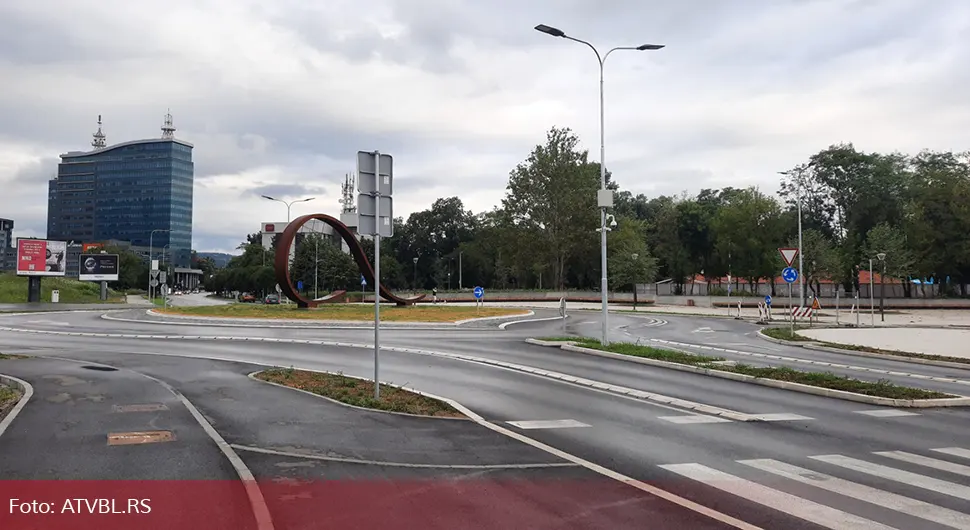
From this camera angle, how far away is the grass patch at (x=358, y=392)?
34.5 feet

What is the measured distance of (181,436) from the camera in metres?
8.35

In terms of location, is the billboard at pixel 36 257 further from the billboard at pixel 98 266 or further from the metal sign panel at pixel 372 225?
the metal sign panel at pixel 372 225

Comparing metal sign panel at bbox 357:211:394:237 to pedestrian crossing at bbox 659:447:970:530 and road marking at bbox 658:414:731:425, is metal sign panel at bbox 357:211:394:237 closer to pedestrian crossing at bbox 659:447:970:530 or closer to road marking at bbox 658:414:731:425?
road marking at bbox 658:414:731:425

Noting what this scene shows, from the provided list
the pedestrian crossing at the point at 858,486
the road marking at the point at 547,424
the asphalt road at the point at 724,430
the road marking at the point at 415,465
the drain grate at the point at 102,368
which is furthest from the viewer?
the drain grate at the point at 102,368

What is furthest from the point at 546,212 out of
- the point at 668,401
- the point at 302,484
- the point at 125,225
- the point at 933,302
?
the point at 125,225

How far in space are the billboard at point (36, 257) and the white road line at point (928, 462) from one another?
74.0 metres

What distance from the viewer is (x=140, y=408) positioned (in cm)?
1027

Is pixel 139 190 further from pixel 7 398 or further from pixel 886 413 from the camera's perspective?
pixel 886 413

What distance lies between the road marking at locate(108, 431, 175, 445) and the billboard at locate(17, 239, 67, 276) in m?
68.0

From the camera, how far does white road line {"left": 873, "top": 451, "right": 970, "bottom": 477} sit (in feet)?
24.1

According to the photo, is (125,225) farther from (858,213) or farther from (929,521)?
(929,521)

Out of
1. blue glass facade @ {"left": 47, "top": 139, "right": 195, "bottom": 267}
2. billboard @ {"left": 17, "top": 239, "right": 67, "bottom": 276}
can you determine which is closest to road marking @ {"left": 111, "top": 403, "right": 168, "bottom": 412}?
billboard @ {"left": 17, "top": 239, "right": 67, "bottom": 276}

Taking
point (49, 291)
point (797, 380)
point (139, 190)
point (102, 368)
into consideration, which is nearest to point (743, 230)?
point (797, 380)

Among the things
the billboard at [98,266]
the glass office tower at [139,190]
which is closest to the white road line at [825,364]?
the billboard at [98,266]
